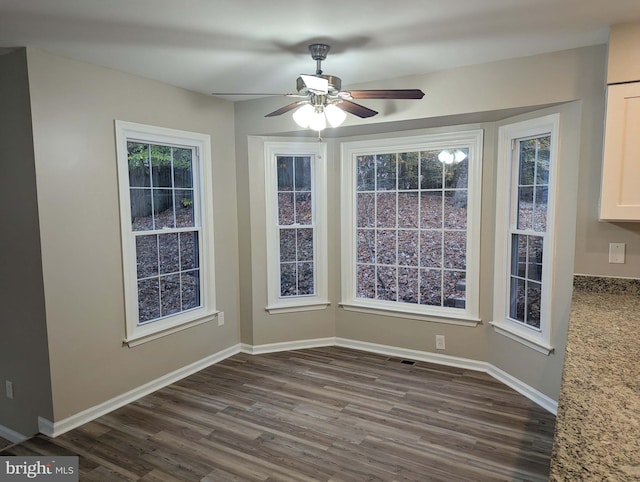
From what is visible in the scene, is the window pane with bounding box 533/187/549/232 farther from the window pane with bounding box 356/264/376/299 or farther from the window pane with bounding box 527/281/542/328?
the window pane with bounding box 356/264/376/299

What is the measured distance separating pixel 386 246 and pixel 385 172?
748mm

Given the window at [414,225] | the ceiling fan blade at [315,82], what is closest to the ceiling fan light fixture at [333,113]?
the ceiling fan blade at [315,82]

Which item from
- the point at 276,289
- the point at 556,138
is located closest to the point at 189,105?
the point at 276,289

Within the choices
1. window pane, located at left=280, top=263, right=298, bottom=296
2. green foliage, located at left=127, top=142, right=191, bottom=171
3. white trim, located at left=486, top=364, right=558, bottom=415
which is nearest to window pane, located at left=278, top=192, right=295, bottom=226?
window pane, located at left=280, top=263, right=298, bottom=296

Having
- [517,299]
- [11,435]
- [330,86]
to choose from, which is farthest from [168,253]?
[517,299]

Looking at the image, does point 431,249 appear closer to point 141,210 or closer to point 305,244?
point 305,244

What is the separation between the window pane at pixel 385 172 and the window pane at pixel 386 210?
3.2 inches

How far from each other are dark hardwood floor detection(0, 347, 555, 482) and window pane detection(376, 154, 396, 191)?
178 centimetres

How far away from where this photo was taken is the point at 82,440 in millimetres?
2811

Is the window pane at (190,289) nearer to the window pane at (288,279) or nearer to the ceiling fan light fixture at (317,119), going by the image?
the window pane at (288,279)

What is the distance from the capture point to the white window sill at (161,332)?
11.1ft

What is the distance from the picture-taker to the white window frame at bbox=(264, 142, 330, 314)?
431cm

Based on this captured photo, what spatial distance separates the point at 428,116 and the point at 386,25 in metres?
1.12

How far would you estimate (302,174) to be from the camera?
4406mm
